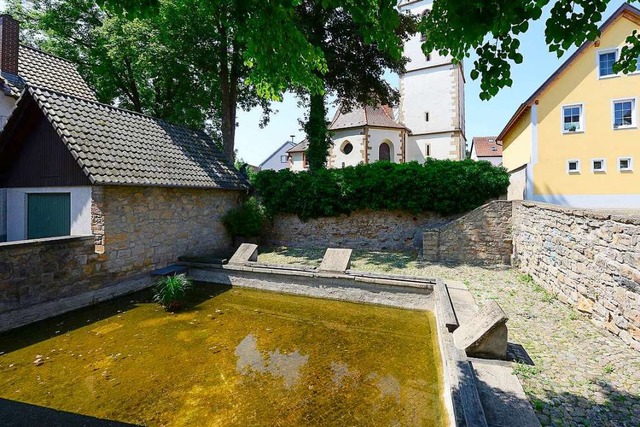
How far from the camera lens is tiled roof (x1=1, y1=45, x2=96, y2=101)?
11.6m

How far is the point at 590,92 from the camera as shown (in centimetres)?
1488

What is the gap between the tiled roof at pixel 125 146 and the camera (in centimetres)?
823

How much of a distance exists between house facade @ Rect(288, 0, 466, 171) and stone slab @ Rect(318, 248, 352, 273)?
18.4m

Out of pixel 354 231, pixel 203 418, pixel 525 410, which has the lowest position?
pixel 203 418

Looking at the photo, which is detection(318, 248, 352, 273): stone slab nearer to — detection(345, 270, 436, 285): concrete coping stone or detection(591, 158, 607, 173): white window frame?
detection(345, 270, 436, 285): concrete coping stone

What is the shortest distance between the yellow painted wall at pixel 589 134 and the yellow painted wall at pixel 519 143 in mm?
1130

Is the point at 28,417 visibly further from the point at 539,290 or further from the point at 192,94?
the point at 192,94

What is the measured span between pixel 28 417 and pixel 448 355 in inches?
214

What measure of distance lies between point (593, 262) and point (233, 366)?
22.1 ft

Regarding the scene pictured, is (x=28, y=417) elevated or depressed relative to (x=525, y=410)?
depressed

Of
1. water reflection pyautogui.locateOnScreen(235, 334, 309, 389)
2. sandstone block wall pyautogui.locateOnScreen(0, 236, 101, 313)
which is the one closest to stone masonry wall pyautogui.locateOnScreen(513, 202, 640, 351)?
water reflection pyautogui.locateOnScreen(235, 334, 309, 389)

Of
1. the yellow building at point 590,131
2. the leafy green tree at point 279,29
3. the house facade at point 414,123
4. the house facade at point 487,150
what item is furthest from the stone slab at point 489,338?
the house facade at point 487,150

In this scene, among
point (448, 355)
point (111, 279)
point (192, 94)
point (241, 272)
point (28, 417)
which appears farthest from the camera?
point (192, 94)

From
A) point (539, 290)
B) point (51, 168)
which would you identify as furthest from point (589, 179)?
point (51, 168)
